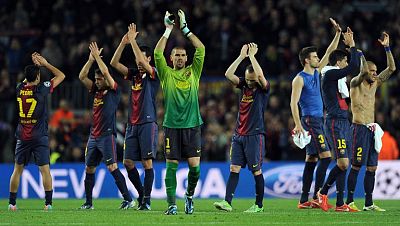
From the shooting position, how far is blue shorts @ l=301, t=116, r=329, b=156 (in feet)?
60.0

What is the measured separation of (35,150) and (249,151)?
12.2 feet

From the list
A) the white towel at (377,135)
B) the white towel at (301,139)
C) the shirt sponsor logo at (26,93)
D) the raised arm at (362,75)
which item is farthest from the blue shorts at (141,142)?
the white towel at (377,135)

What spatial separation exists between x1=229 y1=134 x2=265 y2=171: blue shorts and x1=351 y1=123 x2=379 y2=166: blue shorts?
1.65 metres

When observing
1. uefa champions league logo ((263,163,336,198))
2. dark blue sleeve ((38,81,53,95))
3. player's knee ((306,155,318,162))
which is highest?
dark blue sleeve ((38,81,53,95))

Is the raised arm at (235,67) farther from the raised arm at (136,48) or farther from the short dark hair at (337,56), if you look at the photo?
the short dark hair at (337,56)

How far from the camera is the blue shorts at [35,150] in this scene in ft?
59.6

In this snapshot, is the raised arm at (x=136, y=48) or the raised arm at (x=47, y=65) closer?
the raised arm at (x=136, y=48)

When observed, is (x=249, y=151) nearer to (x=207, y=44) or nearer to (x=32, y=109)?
(x=32, y=109)

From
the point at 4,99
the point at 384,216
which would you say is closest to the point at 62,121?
the point at 4,99

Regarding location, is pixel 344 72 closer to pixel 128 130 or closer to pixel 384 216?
pixel 384 216

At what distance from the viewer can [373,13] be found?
103 feet

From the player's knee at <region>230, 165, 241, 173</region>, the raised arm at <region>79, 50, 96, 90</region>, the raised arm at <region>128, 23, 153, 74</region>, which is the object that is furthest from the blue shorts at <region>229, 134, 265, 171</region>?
the raised arm at <region>79, 50, 96, 90</region>

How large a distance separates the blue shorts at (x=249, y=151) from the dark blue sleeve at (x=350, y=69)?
1.58 m

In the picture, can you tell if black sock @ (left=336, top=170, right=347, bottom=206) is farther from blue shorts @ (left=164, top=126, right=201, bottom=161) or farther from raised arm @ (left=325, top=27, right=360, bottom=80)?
blue shorts @ (left=164, top=126, right=201, bottom=161)
